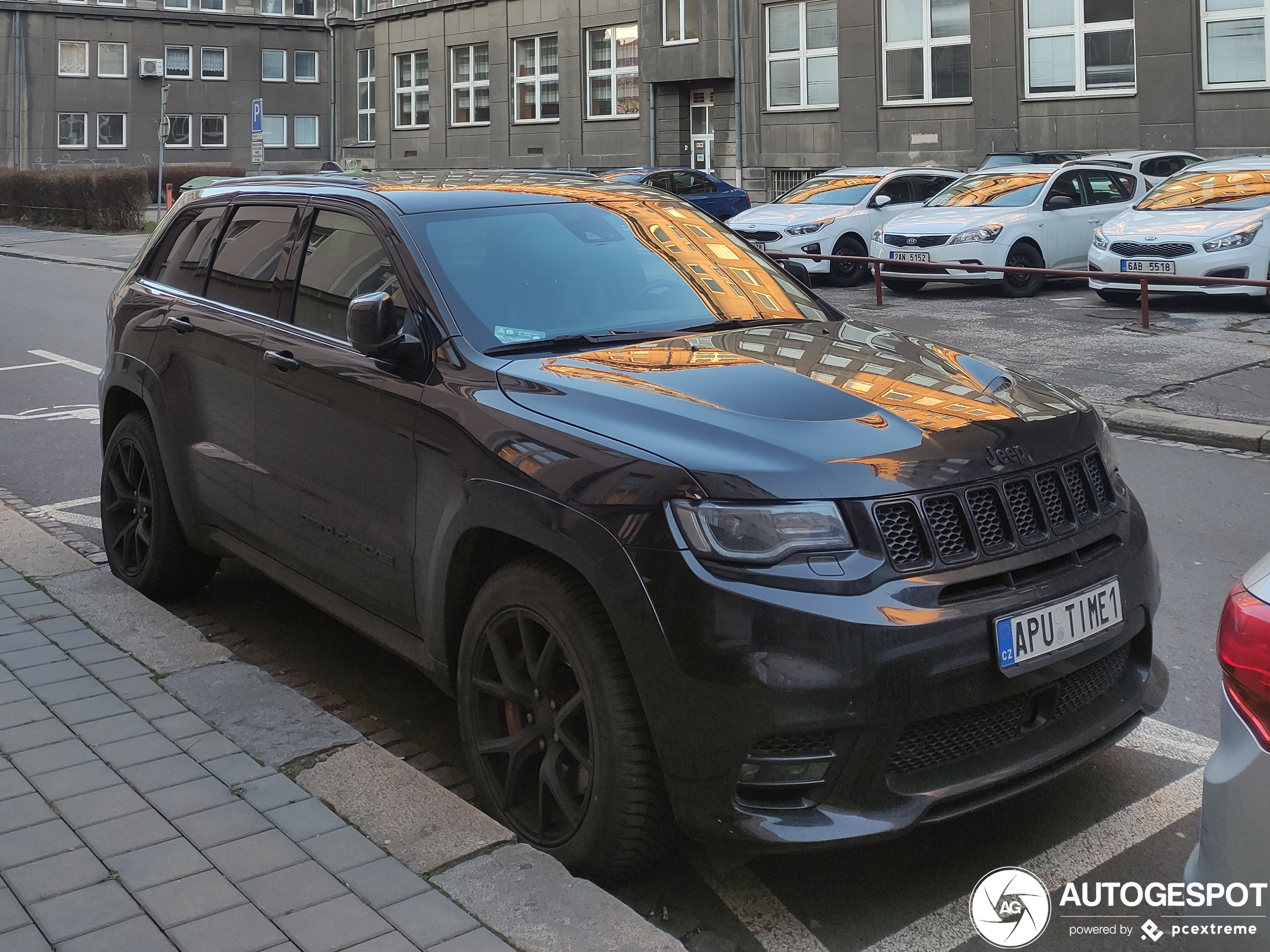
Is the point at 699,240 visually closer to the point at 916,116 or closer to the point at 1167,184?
the point at 1167,184

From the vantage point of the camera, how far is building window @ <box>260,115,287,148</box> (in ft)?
210

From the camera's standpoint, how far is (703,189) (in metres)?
27.8

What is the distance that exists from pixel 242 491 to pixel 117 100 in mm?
60765

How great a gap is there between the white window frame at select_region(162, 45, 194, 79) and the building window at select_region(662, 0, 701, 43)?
31801mm

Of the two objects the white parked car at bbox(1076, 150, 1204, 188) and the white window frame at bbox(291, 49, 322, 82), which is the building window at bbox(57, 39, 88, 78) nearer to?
the white window frame at bbox(291, 49, 322, 82)

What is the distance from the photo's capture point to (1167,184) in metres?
17.5

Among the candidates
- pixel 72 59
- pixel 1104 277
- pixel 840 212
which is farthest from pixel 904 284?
pixel 72 59

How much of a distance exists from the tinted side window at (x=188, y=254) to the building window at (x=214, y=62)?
6080cm

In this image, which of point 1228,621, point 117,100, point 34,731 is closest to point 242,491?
point 34,731

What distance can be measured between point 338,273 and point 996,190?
15.7 meters

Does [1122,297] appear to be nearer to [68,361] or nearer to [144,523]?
[68,361]

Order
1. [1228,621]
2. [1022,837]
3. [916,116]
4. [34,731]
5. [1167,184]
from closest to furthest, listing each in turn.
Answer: [1228,621] → [1022,837] → [34,731] → [1167,184] → [916,116]

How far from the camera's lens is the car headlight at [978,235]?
701 inches

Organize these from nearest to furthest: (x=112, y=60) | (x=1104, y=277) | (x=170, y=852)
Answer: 1. (x=170, y=852)
2. (x=1104, y=277)
3. (x=112, y=60)
